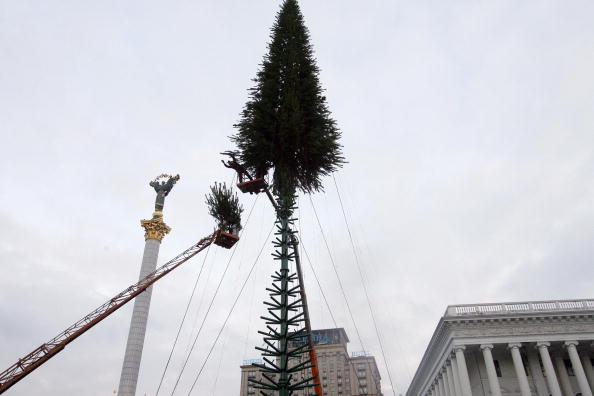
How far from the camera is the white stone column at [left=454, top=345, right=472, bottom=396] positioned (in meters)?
39.3

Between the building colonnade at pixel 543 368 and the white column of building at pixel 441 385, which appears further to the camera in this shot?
the white column of building at pixel 441 385

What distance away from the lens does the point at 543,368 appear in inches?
1631

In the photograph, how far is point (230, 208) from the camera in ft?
80.6

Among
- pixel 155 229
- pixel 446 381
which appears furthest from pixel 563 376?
pixel 155 229

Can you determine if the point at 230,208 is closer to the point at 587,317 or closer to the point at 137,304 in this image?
the point at 587,317

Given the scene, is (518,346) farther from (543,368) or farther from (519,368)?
(543,368)

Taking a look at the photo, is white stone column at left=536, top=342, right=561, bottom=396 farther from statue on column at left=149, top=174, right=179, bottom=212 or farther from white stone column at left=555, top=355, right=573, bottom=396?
statue on column at left=149, top=174, right=179, bottom=212

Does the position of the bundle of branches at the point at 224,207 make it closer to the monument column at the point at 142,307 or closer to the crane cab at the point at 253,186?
the crane cab at the point at 253,186

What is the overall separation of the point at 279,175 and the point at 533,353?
33.4m

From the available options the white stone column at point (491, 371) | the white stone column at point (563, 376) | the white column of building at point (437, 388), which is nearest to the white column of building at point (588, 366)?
the white stone column at point (563, 376)

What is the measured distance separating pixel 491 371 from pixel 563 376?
7674mm

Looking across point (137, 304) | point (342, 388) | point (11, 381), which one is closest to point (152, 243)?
point (137, 304)

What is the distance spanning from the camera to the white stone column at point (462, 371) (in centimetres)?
3928

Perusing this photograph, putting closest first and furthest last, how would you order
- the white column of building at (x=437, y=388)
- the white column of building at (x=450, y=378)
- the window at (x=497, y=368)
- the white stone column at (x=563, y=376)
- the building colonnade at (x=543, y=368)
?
the building colonnade at (x=543, y=368), the white stone column at (x=563, y=376), the window at (x=497, y=368), the white column of building at (x=450, y=378), the white column of building at (x=437, y=388)
